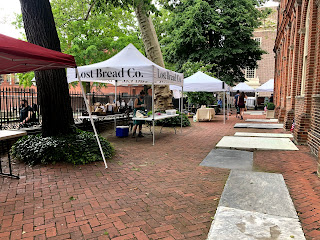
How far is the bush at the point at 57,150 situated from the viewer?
210 inches

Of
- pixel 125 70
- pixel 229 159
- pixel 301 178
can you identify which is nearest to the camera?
pixel 301 178

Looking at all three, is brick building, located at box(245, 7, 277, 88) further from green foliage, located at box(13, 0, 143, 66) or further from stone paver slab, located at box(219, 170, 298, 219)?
stone paver slab, located at box(219, 170, 298, 219)

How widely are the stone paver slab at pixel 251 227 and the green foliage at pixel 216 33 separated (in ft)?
64.0

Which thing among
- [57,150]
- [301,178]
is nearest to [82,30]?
[57,150]

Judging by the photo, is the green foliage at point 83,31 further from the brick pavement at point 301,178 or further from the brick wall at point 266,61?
the brick wall at point 266,61

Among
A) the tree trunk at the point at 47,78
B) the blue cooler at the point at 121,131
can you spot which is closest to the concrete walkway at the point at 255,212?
the tree trunk at the point at 47,78

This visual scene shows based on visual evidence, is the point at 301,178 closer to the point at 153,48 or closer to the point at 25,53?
the point at 25,53

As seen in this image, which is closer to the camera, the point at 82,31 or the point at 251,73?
the point at 82,31

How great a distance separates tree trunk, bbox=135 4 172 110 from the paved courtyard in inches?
293

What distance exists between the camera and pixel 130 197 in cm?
378

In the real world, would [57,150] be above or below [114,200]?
above

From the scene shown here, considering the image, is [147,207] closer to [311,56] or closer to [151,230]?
[151,230]

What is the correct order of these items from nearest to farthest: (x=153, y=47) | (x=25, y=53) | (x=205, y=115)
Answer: (x=25, y=53) < (x=153, y=47) < (x=205, y=115)

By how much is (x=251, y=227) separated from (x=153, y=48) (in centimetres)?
1104
